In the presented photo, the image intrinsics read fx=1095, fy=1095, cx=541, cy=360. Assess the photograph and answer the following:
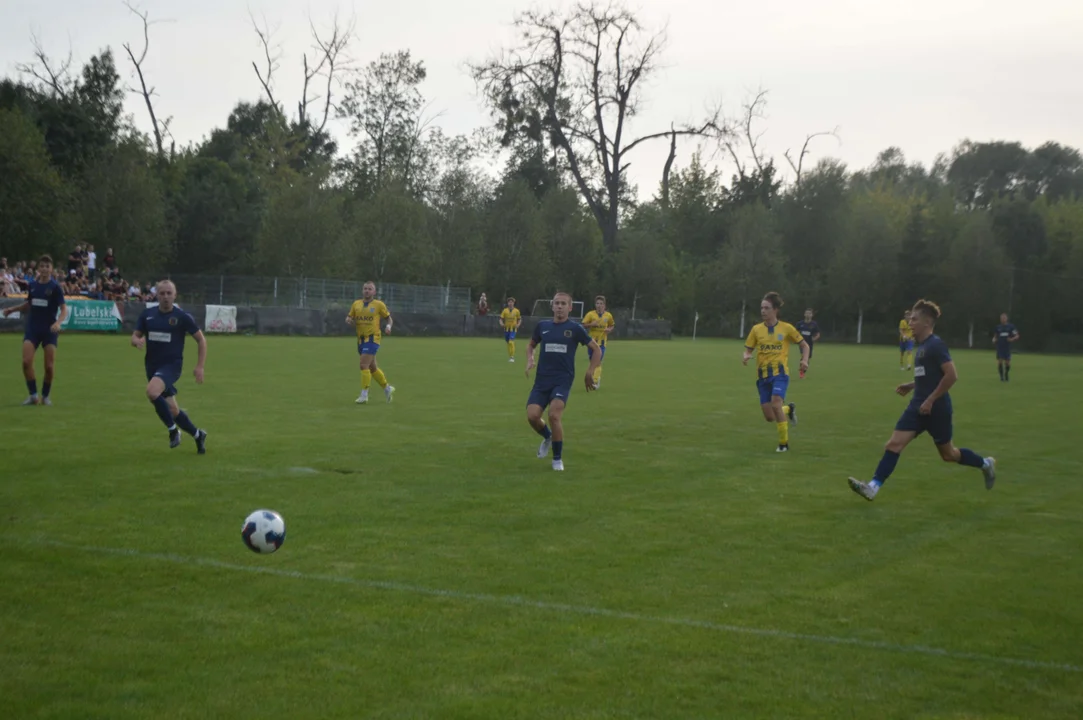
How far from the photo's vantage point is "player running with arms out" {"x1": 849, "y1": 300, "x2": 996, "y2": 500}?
10375mm

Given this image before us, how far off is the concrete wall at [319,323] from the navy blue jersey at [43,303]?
65.5 ft

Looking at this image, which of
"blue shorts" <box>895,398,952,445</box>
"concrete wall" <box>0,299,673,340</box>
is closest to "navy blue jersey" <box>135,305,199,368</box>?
"blue shorts" <box>895,398,952,445</box>

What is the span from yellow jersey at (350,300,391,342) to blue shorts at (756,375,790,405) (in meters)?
7.40

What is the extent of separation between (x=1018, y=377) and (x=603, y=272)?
128ft

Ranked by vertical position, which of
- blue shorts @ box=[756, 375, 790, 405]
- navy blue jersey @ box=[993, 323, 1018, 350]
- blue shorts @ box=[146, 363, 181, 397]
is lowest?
blue shorts @ box=[146, 363, 181, 397]

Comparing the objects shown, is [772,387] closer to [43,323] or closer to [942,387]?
[942,387]

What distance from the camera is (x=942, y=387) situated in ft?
33.8

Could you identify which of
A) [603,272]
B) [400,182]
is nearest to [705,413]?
[400,182]

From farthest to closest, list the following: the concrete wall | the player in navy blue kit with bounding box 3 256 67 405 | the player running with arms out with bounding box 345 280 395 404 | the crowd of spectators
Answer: the concrete wall < the crowd of spectators < the player running with arms out with bounding box 345 280 395 404 < the player in navy blue kit with bounding box 3 256 67 405

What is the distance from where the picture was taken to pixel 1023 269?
68000 mm

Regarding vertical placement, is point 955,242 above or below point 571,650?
above

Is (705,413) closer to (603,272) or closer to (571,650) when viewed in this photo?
(571,650)

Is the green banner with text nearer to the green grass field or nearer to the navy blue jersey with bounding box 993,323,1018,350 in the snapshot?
the green grass field

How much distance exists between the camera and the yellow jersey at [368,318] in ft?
63.5
